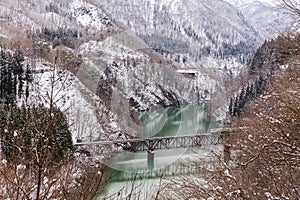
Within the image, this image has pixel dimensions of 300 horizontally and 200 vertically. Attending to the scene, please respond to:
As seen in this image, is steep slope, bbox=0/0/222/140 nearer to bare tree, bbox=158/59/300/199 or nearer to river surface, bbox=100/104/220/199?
river surface, bbox=100/104/220/199

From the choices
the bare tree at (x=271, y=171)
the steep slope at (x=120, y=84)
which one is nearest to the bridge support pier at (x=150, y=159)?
the steep slope at (x=120, y=84)

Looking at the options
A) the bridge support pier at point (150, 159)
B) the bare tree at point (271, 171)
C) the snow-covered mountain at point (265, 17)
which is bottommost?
the bridge support pier at point (150, 159)

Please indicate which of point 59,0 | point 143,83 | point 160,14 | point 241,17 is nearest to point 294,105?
point 143,83

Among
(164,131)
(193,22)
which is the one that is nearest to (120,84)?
(164,131)

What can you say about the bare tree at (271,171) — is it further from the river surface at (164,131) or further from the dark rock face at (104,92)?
the dark rock face at (104,92)

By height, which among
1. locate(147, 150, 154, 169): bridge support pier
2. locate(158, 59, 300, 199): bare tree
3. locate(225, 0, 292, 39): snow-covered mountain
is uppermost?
locate(225, 0, 292, 39): snow-covered mountain

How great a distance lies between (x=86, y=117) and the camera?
15.5m

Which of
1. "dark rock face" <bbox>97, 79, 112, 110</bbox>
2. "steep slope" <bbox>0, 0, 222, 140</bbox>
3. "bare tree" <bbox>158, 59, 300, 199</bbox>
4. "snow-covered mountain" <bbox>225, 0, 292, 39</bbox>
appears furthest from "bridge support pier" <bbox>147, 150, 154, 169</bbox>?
"bare tree" <bbox>158, 59, 300, 199</bbox>

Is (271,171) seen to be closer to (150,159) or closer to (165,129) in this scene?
(150,159)

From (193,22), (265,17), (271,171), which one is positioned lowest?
(271,171)

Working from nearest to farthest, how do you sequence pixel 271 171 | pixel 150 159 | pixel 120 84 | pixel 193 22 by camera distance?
pixel 271 171, pixel 150 159, pixel 120 84, pixel 193 22

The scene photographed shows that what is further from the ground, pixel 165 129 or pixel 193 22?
pixel 193 22

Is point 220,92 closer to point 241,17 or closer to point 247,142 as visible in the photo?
point 247,142

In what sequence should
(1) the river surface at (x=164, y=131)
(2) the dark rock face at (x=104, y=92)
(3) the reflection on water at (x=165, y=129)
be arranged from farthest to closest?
(3) the reflection on water at (x=165, y=129), (1) the river surface at (x=164, y=131), (2) the dark rock face at (x=104, y=92)
